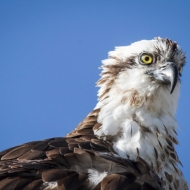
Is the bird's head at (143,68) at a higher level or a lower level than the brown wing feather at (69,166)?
higher

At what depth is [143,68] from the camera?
9062 millimetres

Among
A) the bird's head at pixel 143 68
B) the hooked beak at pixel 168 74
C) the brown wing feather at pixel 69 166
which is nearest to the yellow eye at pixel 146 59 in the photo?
the bird's head at pixel 143 68

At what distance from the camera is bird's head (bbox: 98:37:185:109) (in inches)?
349

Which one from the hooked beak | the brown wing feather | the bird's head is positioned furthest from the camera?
the bird's head

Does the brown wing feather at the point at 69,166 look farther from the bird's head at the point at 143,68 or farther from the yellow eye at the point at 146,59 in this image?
the yellow eye at the point at 146,59

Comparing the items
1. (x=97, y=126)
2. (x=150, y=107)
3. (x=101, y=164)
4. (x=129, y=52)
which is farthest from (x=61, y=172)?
(x=129, y=52)

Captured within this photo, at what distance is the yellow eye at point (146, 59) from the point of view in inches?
358

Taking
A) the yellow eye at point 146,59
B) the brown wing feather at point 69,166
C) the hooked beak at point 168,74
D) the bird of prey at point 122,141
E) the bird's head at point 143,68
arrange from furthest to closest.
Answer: the yellow eye at point 146,59, the bird's head at point 143,68, the hooked beak at point 168,74, the bird of prey at point 122,141, the brown wing feather at point 69,166

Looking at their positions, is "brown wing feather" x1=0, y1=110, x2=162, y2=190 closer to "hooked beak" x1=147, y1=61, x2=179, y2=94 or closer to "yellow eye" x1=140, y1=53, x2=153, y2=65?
"hooked beak" x1=147, y1=61, x2=179, y2=94

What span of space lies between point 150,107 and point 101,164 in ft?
5.62

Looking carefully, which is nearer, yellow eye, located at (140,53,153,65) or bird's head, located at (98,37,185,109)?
bird's head, located at (98,37,185,109)

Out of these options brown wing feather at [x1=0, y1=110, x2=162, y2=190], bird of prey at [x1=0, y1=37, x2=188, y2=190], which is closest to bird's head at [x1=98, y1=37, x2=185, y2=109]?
bird of prey at [x1=0, y1=37, x2=188, y2=190]

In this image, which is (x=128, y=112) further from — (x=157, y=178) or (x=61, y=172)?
(x=61, y=172)

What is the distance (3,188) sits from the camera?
665cm
